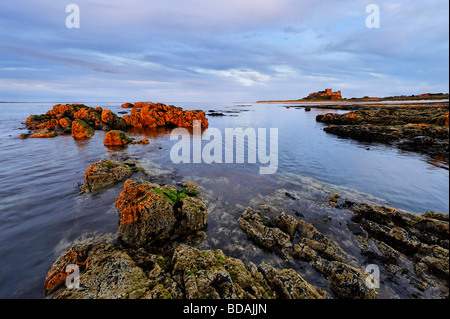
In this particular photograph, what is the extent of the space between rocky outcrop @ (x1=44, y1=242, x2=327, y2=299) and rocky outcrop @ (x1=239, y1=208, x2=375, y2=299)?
1176 millimetres

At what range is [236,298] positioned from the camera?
5.25 meters

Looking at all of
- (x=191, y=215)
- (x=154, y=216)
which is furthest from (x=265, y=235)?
(x=154, y=216)

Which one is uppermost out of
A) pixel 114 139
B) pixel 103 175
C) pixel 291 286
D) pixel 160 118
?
pixel 160 118

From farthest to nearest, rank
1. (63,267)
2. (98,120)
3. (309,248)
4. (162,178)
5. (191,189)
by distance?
1. (98,120)
2. (162,178)
3. (191,189)
4. (309,248)
5. (63,267)

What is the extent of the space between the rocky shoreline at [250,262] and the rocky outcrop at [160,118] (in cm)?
4654

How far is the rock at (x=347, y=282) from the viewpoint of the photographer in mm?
6430

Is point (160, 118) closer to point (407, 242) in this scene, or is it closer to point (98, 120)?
point (98, 120)

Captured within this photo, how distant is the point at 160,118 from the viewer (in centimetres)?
5384

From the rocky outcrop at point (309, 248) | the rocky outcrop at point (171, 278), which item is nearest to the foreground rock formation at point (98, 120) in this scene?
the rocky outcrop at point (171, 278)

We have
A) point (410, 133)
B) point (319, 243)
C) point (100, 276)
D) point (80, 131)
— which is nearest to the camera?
point (100, 276)

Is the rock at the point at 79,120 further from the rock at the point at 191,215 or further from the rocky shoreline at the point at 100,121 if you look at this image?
the rock at the point at 191,215

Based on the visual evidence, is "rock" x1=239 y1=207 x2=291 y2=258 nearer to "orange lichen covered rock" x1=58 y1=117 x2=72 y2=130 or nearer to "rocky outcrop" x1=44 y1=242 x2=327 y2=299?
"rocky outcrop" x1=44 y1=242 x2=327 y2=299

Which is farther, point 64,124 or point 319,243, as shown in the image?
point 64,124

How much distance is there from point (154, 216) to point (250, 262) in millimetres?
5334
